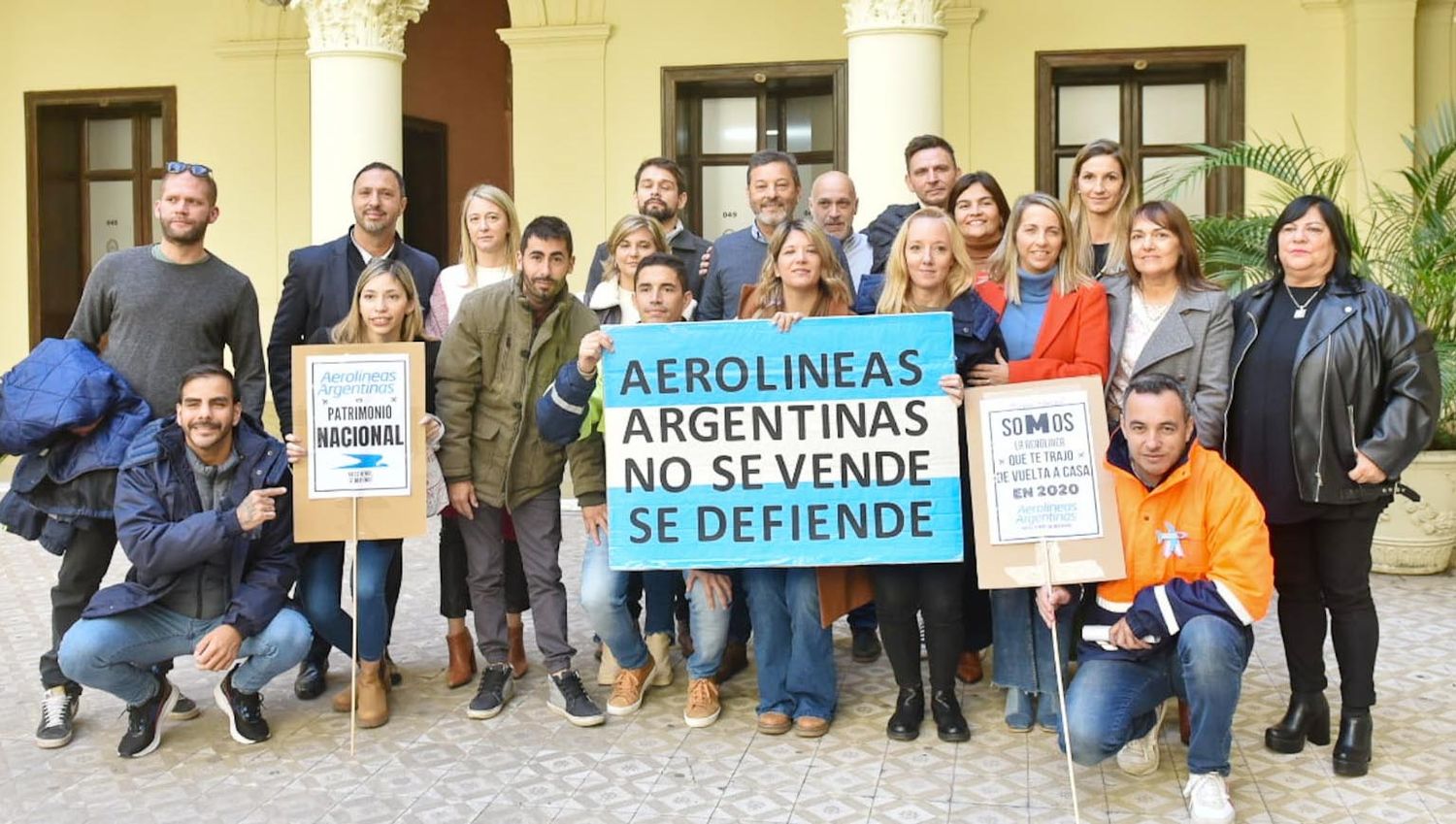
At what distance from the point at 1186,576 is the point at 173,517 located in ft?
10.3

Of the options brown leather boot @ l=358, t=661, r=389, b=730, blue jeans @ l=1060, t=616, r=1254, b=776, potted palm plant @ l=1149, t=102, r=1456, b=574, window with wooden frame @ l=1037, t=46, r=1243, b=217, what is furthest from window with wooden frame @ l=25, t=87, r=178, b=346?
blue jeans @ l=1060, t=616, r=1254, b=776

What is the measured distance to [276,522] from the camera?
15.9 feet

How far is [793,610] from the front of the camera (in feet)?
15.9

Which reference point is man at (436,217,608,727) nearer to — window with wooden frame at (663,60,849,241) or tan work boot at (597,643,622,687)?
tan work boot at (597,643,622,687)

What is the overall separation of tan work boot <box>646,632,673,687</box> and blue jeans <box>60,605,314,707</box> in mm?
1244

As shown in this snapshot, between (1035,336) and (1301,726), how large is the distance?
150cm

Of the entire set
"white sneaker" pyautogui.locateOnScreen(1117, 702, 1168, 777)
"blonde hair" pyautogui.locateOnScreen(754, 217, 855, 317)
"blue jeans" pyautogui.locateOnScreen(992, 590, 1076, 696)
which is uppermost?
"blonde hair" pyautogui.locateOnScreen(754, 217, 855, 317)

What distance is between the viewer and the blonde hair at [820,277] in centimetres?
475

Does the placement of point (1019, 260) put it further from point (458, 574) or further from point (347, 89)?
point (347, 89)

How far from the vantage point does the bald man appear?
5863 millimetres

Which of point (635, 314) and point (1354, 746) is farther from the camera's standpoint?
point (635, 314)

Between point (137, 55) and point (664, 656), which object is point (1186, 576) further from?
point (137, 55)

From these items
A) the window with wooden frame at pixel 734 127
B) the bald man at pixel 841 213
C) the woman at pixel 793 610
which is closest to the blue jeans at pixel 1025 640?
the woman at pixel 793 610

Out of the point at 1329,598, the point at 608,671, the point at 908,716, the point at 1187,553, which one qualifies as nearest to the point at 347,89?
the point at 608,671
